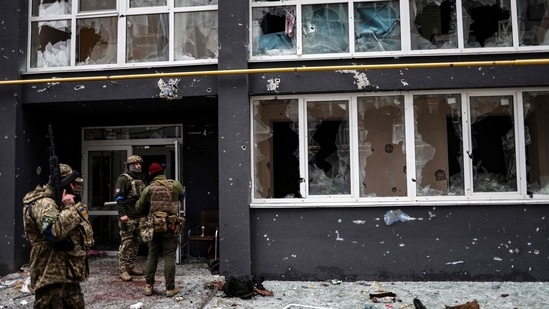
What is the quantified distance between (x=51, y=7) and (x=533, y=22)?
7861 mm

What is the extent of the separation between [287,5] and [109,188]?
16.1 feet

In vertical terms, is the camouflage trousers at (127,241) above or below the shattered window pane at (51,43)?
below

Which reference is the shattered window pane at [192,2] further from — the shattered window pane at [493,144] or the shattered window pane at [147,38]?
the shattered window pane at [493,144]

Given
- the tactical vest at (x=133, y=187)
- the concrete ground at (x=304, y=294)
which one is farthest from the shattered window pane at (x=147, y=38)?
the concrete ground at (x=304, y=294)

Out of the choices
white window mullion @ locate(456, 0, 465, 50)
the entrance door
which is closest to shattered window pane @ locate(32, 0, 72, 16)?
the entrance door

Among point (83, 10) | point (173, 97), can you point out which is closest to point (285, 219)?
point (173, 97)

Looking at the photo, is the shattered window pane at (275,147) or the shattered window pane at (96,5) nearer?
the shattered window pane at (275,147)

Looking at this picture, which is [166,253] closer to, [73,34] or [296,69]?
[296,69]

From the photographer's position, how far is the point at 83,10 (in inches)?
301

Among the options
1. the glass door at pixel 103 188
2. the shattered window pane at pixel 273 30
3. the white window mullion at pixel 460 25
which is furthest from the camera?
the glass door at pixel 103 188

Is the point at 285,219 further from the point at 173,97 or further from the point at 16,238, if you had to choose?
the point at 16,238

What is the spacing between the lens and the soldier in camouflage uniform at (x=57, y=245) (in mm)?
3939

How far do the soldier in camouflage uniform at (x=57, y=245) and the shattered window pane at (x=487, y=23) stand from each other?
593cm

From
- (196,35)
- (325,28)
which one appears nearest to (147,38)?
(196,35)
